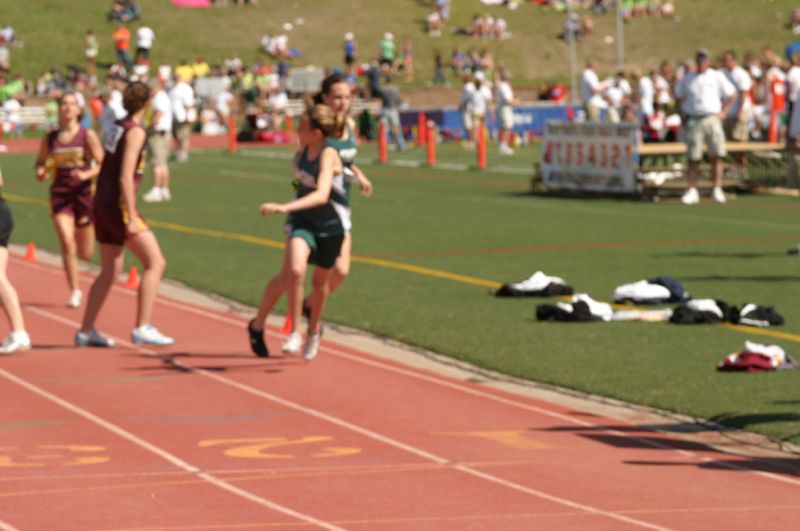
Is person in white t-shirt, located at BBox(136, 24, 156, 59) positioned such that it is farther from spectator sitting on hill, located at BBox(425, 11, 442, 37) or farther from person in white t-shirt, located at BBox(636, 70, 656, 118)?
person in white t-shirt, located at BBox(636, 70, 656, 118)

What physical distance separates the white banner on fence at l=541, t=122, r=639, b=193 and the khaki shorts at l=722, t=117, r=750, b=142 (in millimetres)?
4040

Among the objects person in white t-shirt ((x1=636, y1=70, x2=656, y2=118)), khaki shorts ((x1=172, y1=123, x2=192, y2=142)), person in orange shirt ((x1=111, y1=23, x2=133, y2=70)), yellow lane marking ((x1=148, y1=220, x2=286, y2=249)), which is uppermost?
person in orange shirt ((x1=111, y1=23, x2=133, y2=70))

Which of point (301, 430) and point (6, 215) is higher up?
point (6, 215)

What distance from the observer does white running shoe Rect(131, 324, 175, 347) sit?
14.3 metres

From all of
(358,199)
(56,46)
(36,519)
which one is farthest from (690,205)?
(56,46)

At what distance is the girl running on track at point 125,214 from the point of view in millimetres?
13828

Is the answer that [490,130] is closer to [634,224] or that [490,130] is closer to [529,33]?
[529,33]

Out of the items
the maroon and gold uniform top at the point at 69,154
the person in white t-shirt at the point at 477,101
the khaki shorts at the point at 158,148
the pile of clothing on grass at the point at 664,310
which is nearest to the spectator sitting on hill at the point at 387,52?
the person in white t-shirt at the point at 477,101

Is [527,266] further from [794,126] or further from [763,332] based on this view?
[763,332]

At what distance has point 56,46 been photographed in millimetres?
68562

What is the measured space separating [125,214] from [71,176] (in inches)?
111

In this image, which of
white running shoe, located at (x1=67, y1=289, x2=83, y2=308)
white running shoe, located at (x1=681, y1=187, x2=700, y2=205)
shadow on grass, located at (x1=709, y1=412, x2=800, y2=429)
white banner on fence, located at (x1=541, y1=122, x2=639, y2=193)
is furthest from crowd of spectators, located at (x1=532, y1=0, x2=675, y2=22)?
shadow on grass, located at (x1=709, y1=412, x2=800, y2=429)

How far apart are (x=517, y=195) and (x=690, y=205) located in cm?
386

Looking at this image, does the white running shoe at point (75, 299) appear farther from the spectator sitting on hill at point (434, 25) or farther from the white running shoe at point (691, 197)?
the spectator sitting on hill at point (434, 25)
